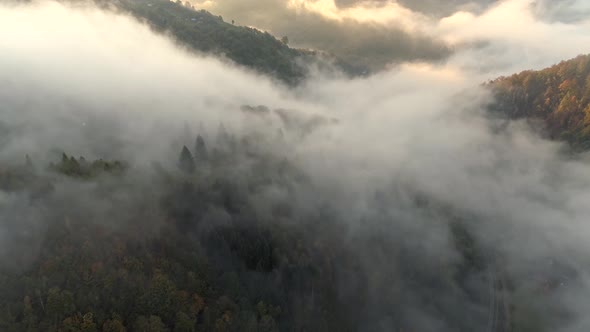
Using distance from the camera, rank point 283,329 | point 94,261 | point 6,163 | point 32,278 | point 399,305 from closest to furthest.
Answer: point 32,278 → point 94,261 → point 283,329 → point 6,163 → point 399,305

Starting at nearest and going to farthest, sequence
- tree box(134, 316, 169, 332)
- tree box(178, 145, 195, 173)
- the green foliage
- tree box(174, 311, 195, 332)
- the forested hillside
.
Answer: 1. tree box(134, 316, 169, 332)
2. the forested hillside
3. tree box(174, 311, 195, 332)
4. the green foliage
5. tree box(178, 145, 195, 173)

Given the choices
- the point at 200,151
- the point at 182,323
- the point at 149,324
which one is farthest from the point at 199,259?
the point at 200,151

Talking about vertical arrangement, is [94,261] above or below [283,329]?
above

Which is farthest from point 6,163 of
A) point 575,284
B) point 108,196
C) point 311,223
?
point 575,284

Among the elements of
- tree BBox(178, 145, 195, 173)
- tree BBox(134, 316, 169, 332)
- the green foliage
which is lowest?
tree BBox(134, 316, 169, 332)

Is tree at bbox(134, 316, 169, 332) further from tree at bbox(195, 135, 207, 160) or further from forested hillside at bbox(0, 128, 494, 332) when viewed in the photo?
tree at bbox(195, 135, 207, 160)

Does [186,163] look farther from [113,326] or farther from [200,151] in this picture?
[113,326]

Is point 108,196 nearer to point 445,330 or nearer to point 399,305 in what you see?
point 399,305

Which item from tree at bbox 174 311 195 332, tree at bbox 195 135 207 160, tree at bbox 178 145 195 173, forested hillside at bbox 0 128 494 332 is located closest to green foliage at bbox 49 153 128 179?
forested hillside at bbox 0 128 494 332

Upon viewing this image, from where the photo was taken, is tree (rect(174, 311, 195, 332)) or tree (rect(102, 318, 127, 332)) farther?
tree (rect(174, 311, 195, 332))

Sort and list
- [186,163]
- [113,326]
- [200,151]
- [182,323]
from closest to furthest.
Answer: [113,326] → [182,323] → [186,163] → [200,151]

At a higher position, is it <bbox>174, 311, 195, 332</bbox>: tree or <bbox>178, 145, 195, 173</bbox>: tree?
<bbox>178, 145, 195, 173</bbox>: tree
